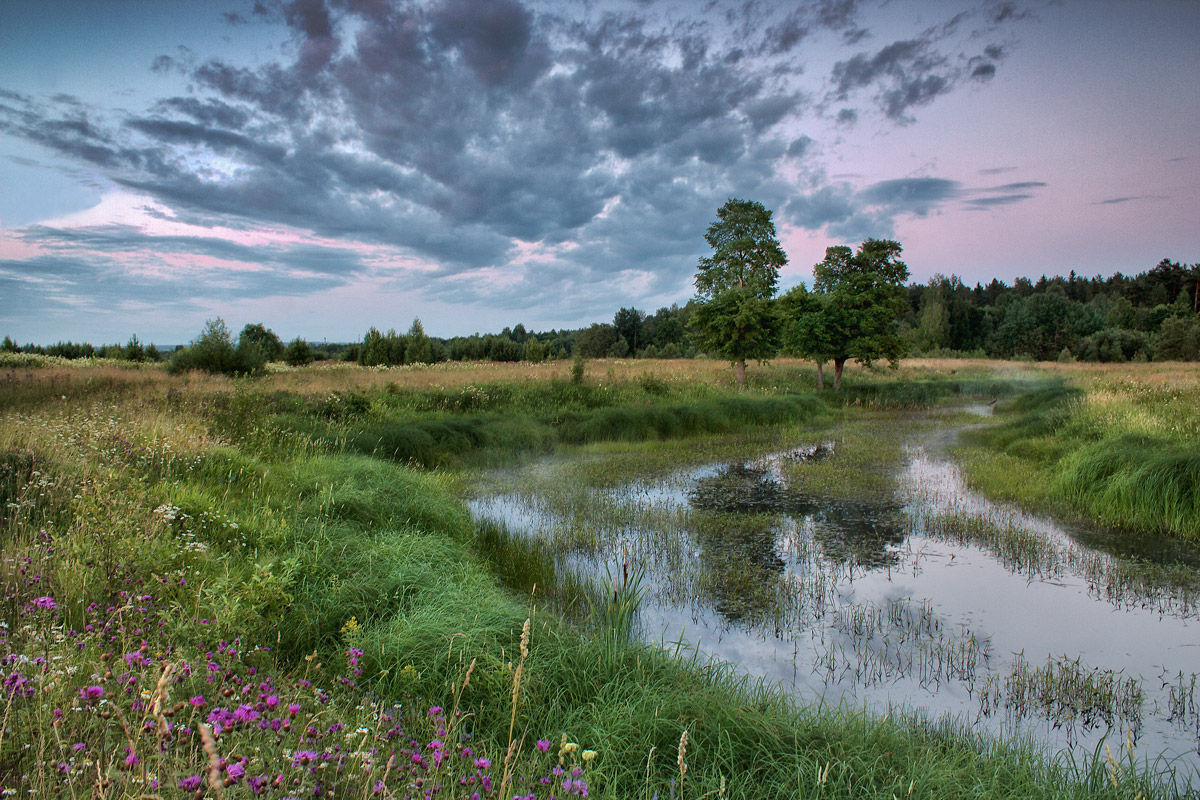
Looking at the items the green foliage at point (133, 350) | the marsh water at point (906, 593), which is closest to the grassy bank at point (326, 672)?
the marsh water at point (906, 593)

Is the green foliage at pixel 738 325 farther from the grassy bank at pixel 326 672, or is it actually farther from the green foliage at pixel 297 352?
the green foliage at pixel 297 352

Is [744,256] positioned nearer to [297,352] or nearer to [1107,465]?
[1107,465]

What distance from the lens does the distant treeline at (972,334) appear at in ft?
160

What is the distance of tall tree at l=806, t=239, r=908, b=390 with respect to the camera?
30438mm

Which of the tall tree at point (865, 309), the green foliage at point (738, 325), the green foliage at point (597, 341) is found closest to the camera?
the green foliage at point (738, 325)

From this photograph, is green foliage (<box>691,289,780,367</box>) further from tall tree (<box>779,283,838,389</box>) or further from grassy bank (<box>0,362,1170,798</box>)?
grassy bank (<box>0,362,1170,798</box>)

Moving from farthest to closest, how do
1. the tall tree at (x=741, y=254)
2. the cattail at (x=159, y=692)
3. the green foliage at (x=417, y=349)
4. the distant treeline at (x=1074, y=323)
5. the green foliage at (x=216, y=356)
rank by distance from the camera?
the distant treeline at (x=1074, y=323) → the green foliage at (x=417, y=349) → the tall tree at (x=741, y=254) → the green foliage at (x=216, y=356) → the cattail at (x=159, y=692)

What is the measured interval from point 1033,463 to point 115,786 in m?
15.3

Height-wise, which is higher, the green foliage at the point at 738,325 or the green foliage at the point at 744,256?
the green foliage at the point at 744,256

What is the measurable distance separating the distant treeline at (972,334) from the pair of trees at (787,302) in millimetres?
3224

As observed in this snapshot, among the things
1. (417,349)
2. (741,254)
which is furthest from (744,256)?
(417,349)

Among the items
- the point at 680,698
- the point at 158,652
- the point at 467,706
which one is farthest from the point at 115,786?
the point at 680,698

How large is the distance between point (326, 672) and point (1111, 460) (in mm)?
12257

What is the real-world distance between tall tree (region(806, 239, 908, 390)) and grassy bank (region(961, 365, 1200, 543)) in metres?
14.4
